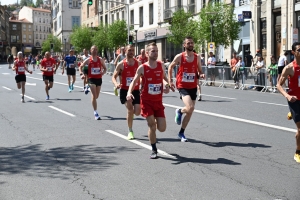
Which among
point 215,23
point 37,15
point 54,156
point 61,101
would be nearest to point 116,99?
point 61,101

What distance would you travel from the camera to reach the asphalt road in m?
6.25

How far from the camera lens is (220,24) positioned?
3572 cm

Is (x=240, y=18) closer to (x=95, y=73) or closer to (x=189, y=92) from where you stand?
(x=95, y=73)

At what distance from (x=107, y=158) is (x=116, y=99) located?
37.5ft

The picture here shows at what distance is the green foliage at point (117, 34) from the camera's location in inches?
2233

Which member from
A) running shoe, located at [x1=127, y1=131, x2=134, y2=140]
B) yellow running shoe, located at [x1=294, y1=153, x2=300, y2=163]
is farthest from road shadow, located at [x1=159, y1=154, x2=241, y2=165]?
running shoe, located at [x1=127, y1=131, x2=134, y2=140]

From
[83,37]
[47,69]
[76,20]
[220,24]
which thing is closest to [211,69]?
[220,24]

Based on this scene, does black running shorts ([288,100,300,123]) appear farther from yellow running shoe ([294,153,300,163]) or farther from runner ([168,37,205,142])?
runner ([168,37,205,142])

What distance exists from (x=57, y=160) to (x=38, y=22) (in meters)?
168

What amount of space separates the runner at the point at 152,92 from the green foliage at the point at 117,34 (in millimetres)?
48569

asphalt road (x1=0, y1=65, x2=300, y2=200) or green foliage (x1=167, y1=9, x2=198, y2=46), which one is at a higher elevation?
green foliage (x1=167, y1=9, x2=198, y2=46)

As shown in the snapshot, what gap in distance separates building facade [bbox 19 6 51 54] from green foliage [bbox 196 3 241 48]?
451 ft

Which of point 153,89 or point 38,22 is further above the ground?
point 38,22

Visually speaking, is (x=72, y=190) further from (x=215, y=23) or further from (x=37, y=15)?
(x=37, y=15)
